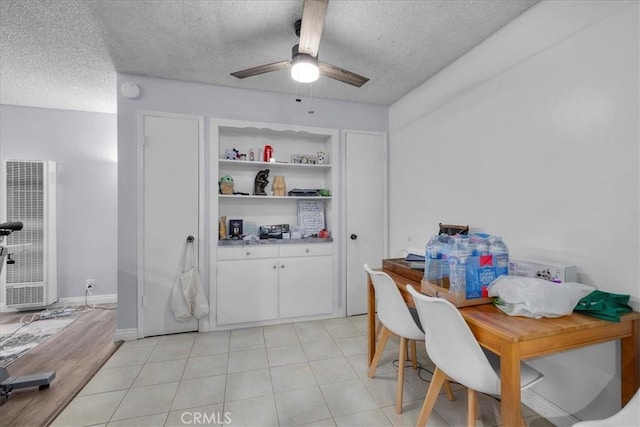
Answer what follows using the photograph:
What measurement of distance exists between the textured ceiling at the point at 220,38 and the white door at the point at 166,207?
593 mm

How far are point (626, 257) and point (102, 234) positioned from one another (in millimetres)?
4925

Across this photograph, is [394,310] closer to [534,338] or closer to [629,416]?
[534,338]

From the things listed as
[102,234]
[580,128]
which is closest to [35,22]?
[102,234]

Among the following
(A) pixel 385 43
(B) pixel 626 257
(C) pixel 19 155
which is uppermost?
(A) pixel 385 43

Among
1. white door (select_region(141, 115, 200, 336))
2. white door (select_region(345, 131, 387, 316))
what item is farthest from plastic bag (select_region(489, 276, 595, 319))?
white door (select_region(141, 115, 200, 336))

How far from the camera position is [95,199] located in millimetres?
3684

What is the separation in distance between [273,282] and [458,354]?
2.11m

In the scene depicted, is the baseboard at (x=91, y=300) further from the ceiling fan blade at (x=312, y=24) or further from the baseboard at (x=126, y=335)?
the ceiling fan blade at (x=312, y=24)

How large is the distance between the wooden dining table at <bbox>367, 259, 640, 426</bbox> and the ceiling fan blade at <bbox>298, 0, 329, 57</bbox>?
1.71 m

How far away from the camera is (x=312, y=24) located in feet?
5.37

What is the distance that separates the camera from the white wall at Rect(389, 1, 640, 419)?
1378 mm

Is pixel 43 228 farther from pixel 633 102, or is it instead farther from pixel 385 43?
pixel 633 102

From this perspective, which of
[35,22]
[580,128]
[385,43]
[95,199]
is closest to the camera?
[580,128]

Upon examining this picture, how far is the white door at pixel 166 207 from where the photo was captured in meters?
2.74
